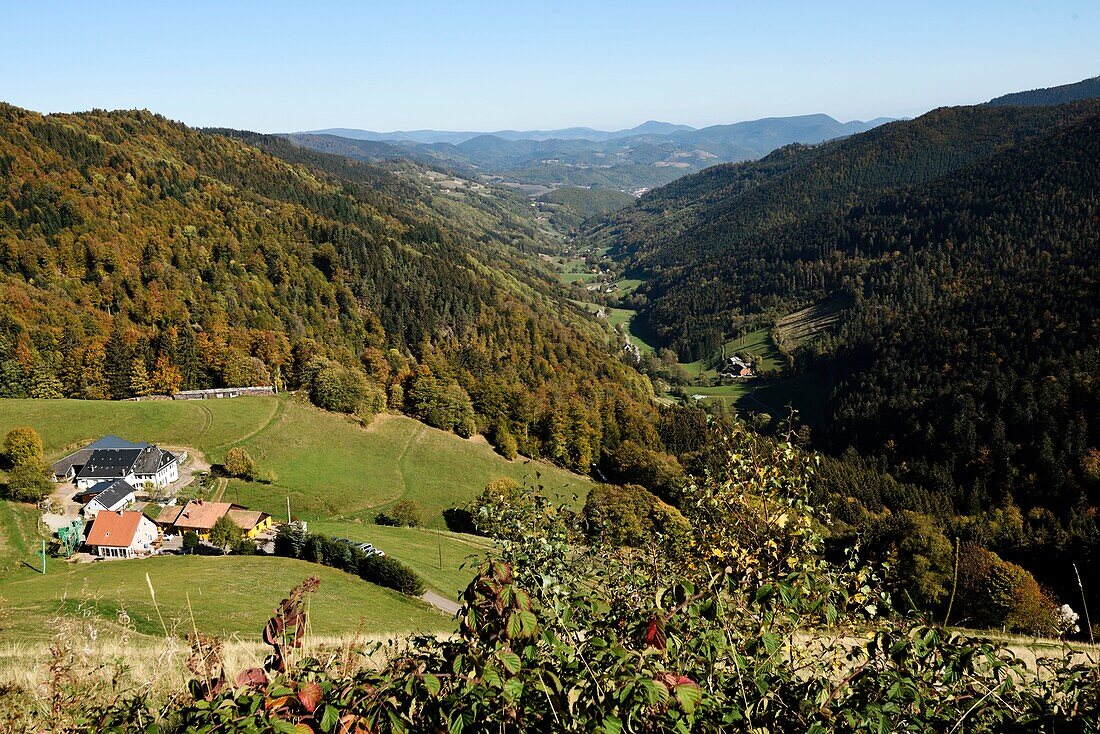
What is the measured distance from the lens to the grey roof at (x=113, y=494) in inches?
2040

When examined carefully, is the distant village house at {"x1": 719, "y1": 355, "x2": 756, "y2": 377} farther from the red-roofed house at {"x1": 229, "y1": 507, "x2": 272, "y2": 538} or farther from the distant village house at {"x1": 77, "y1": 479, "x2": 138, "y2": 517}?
the distant village house at {"x1": 77, "y1": 479, "x2": 138, "y2": 517}

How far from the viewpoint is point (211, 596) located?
28.7 metres

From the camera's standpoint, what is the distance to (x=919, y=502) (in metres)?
82.5

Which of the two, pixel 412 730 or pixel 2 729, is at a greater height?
pixel 412 730

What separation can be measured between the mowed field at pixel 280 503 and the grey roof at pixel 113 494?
14.4ft

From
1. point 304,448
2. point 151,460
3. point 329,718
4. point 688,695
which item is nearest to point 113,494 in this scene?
point 151,460

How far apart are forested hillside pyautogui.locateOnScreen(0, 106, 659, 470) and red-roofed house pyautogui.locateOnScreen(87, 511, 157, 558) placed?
36587mm

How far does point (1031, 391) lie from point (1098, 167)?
13743cm

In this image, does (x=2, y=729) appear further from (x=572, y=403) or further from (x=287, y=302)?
(x=287, y=302)

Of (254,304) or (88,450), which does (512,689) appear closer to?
(88,450)

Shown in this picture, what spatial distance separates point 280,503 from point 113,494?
44.4ft

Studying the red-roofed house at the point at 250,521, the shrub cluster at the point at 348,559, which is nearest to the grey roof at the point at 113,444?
the red-roofed house at the point at 250,521

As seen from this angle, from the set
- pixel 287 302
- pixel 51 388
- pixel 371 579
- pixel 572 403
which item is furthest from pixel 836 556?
pixel 287 302

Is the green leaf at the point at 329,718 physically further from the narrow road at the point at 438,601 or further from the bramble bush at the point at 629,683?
the narrow road at the point at 438,601
